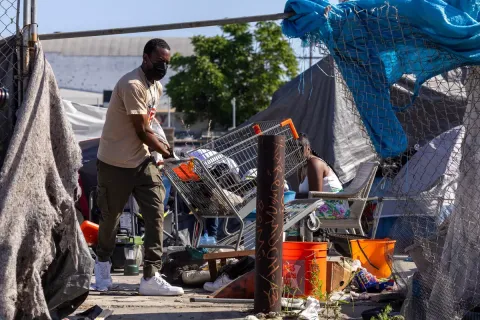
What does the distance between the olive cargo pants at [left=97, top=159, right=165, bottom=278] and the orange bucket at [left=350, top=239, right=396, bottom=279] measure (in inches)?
87.9

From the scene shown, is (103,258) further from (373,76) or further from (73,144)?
(373,76)

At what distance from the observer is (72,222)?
18.5ft

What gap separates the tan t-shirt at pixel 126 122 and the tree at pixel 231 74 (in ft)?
140

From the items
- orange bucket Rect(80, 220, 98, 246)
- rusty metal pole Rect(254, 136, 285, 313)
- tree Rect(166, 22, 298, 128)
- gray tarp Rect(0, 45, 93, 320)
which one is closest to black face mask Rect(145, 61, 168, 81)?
rusty metal pole Rect(254, 136, 285, 313)

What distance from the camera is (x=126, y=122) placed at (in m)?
7.69

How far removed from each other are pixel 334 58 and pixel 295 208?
2816mm

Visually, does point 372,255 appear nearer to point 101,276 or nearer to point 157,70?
point 101,276

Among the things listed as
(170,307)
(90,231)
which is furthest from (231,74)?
(170,307)

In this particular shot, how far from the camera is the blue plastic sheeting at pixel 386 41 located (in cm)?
604

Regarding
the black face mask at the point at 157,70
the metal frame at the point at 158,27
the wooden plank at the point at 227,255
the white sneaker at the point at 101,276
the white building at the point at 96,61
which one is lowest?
the white sneaker at the point at 101,276

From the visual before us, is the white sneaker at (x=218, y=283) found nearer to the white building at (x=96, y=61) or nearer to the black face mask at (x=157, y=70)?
the black face mask at (x=157, y=70)

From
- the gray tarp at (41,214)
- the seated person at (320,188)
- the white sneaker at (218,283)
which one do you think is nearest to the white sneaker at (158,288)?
the white sneaker at (218,283)

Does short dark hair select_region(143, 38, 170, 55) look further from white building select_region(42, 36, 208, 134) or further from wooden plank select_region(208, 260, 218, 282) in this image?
white building select_region(42, 36, 208, 134)

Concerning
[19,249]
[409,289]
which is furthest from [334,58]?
[19,249]
